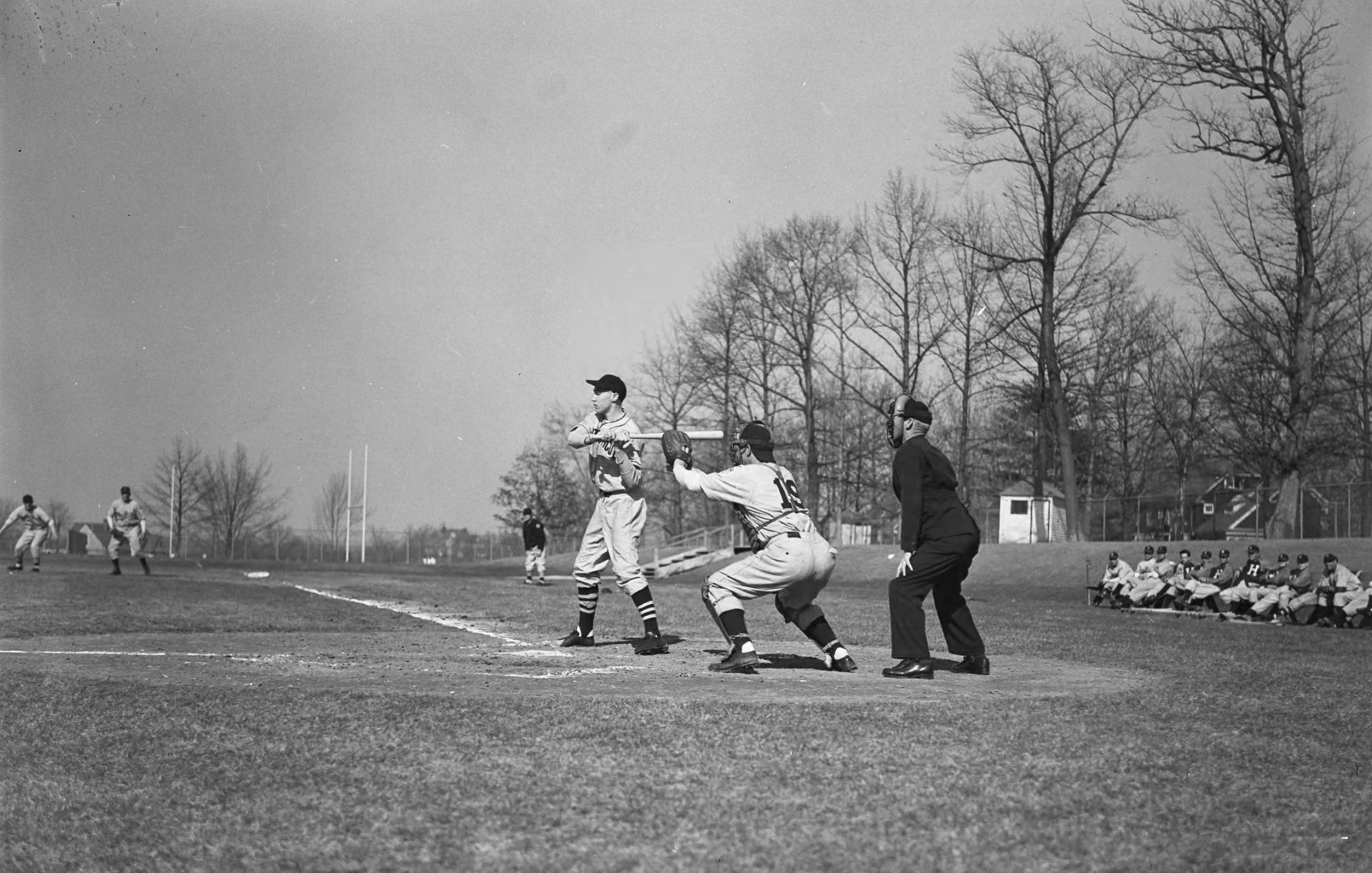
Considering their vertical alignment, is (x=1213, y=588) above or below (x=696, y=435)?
below

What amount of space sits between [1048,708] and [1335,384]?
118ft

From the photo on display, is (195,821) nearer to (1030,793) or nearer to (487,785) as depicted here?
(487,785)

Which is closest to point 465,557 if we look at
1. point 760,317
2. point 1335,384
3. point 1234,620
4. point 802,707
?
point 760,317

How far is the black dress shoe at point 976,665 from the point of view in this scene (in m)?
9.43

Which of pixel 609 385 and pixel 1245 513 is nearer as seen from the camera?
pixel 609 385

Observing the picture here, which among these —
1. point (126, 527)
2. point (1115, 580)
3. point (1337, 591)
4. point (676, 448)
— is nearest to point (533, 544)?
point (126, 527)

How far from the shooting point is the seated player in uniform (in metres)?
25.0

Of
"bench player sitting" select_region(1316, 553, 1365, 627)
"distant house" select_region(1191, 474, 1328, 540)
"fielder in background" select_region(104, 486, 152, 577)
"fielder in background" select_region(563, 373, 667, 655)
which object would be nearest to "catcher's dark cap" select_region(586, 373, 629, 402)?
"fielder in background" select_region(563, 373, 667, 655)

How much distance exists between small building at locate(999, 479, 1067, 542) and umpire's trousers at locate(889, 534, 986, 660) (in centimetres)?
4258

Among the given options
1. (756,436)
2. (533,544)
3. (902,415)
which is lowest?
(533,544)

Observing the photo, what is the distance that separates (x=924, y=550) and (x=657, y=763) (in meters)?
3.97

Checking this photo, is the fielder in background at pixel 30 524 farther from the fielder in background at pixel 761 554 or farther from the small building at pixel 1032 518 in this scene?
the small building at pixel 1032 518

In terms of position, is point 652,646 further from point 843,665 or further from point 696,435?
point 843,665

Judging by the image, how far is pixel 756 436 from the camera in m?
9.45
